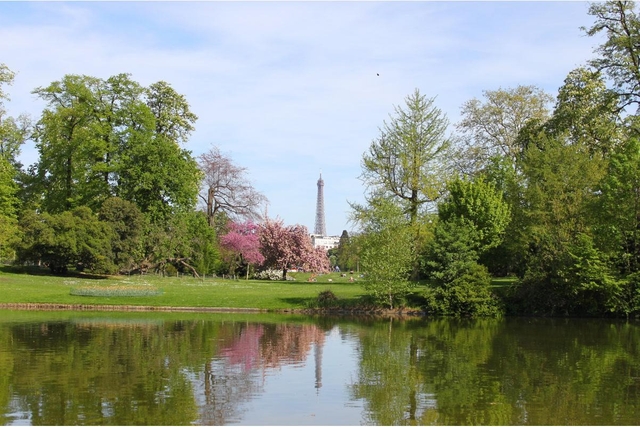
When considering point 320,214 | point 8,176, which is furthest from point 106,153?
point 320,214

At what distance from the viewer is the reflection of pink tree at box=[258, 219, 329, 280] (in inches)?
2311

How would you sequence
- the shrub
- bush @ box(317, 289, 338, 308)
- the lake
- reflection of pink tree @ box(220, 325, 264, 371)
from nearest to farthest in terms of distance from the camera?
the lake → reflection of pink tree @ box(220, 325, 264, 371) → bush @ box(317, 289, 338, 308) → the shrub

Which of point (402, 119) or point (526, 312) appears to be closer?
point (526, 312)

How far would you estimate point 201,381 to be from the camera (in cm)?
1582

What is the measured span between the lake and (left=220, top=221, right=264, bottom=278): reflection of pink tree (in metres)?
31.7

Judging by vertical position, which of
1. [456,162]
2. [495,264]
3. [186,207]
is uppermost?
[456,162]

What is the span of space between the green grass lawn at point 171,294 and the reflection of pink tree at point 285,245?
12.2m

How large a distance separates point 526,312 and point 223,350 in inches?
871

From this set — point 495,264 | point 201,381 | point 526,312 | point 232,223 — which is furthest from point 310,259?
point 201,381

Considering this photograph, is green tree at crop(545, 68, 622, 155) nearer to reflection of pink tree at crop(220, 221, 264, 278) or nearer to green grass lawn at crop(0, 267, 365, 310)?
green grass lawn at crop(0, 267, 365, 310)

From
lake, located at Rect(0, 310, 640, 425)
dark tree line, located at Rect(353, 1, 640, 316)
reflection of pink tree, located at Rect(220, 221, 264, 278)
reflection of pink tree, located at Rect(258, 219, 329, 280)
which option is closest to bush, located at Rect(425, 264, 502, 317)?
dark tree line, located at Rect(353, 1, 640, 316)

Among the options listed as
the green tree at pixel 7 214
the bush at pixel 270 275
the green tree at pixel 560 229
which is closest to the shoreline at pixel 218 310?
the green tree at pixel 560 229

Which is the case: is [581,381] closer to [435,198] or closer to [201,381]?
[201,381]

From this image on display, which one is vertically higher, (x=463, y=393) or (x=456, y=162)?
(x=456, y=162)
